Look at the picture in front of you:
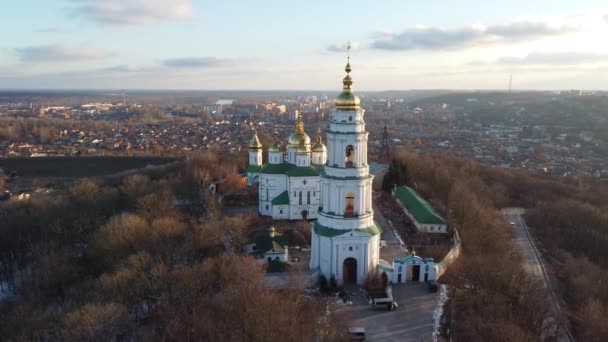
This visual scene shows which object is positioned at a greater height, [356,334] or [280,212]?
[280,212]

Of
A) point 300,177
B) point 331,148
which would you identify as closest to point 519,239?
point 300,177

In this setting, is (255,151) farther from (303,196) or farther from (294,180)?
(303,196)

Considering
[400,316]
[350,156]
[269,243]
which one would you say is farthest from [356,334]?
[269,243]

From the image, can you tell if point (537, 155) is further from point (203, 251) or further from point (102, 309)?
point (102, 309)

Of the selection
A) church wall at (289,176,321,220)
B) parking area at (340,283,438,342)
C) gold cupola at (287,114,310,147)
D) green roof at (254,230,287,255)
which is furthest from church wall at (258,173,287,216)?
parking area at (340,283,438,342)

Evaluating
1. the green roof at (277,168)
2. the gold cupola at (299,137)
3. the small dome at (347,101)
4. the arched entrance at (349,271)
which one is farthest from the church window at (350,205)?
the green roof at (277,168)

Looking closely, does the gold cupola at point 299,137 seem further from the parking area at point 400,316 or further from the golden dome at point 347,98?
the parking area at point 400,316
